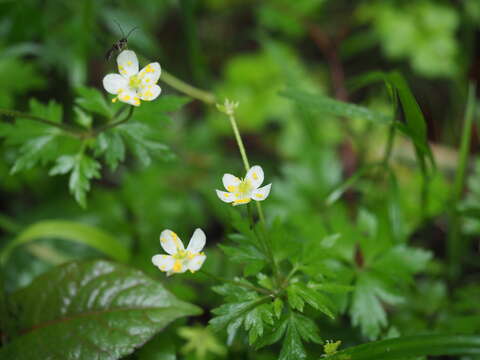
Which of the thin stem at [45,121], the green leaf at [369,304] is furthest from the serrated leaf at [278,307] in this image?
the thin stem at [45,121]

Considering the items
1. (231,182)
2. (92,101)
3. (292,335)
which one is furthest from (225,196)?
(92,101)

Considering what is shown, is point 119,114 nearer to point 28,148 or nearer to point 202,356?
point 28,148

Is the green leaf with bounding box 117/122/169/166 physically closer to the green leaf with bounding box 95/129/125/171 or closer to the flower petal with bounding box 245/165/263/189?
the green leaf with bounding box 95/129/125/171

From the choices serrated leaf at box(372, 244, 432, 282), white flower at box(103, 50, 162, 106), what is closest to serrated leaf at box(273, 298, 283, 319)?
serrated leaf at box(372, 244, 432, 282)

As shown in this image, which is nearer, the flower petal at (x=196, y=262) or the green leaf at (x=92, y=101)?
the flower petal at (x=196, y=262)

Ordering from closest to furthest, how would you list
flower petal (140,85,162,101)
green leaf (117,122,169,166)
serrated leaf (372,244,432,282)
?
flower petal (140,85,162,101)
green leaf (117,122,169,166)
serrated leaf (372,244,432,282)

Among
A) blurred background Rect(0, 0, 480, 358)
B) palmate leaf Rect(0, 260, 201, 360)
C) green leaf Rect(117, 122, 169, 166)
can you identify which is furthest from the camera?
→ blurred background Rect(0, 0, 480, 358)

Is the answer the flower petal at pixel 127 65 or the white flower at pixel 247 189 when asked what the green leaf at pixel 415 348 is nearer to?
the white flower at pixel 247 189

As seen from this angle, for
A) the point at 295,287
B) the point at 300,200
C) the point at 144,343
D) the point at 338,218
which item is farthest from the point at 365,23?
the point at 144,343
